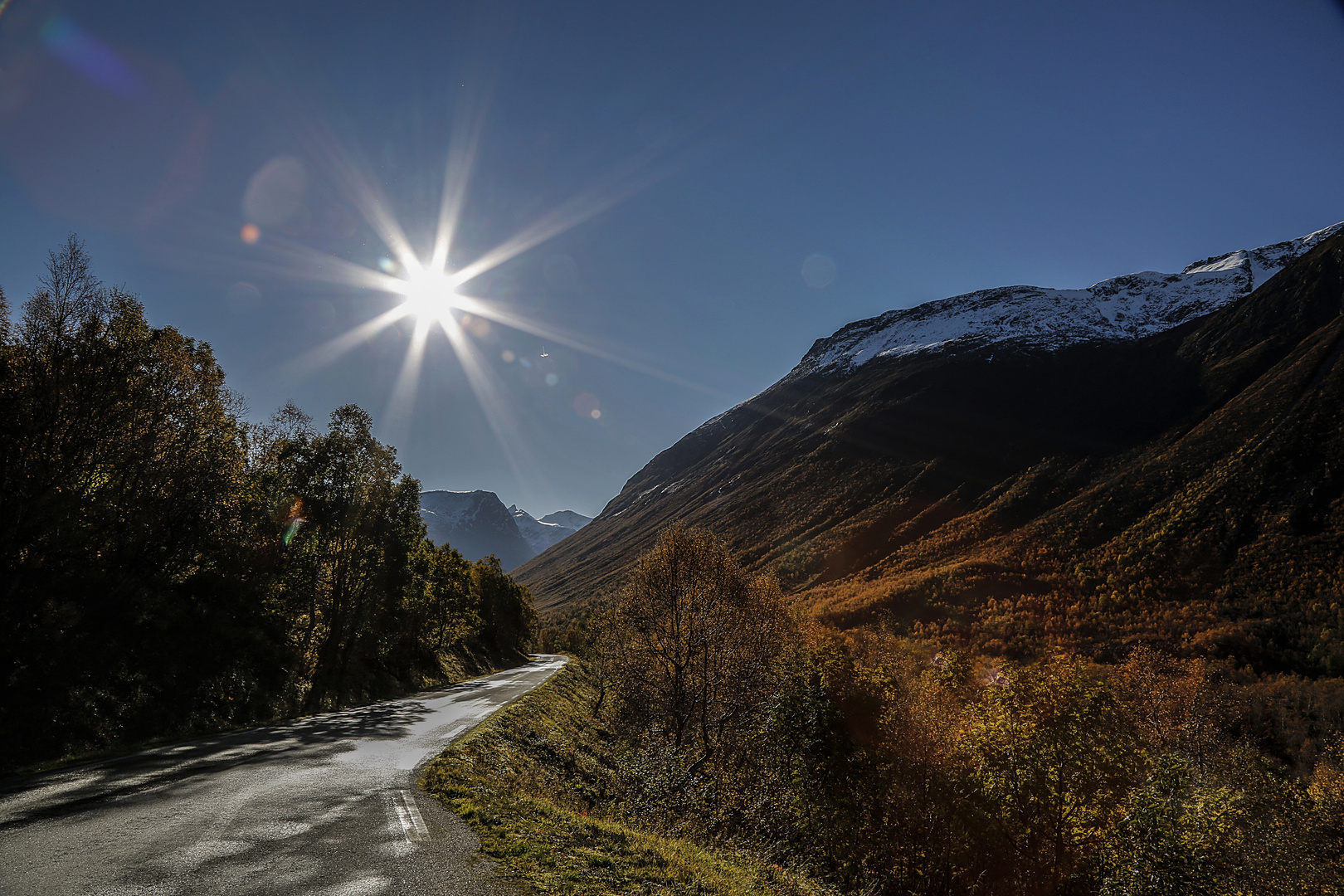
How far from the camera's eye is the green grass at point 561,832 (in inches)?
364

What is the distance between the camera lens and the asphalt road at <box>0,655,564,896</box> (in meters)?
6.92

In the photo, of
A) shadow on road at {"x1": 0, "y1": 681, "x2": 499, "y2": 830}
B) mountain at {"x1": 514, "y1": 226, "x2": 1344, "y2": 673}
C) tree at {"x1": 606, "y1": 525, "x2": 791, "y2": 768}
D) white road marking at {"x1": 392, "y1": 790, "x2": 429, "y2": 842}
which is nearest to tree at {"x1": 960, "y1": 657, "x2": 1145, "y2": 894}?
tree at {"x1": 606, "y1": 525, "x2": 791, "y2": 768}

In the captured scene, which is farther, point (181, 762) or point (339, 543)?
point (339, 543)

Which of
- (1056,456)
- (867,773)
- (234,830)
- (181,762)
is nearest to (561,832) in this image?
(234,830)

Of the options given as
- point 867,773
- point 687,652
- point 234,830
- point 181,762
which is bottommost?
point 867,773

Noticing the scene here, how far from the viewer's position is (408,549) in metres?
34.5

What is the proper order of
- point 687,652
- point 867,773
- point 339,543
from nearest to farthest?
point 867,773
point 687,652
point 339,543

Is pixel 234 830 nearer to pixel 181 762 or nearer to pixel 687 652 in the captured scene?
pixel 181 762

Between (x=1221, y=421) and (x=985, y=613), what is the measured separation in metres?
76.0

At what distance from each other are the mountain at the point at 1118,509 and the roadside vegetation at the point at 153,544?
5154cm

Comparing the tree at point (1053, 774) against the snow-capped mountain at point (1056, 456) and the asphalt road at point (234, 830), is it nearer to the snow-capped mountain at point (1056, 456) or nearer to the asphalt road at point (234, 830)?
the asphalt road at point (234, 830)

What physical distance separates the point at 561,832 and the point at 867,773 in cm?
1791

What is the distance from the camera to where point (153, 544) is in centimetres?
2000

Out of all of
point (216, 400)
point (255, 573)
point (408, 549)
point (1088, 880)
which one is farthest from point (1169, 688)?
point (216, 400)
